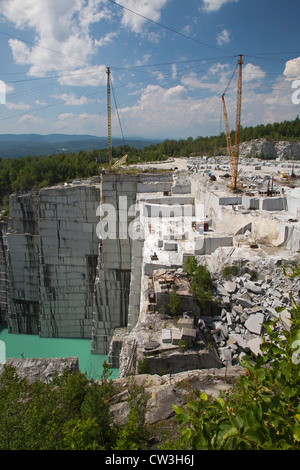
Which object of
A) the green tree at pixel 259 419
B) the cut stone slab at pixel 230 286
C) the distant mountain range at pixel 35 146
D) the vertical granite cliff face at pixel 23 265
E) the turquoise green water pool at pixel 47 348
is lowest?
the turquoise green water pool at pixel 47 348

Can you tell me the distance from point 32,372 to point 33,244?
17395 mm

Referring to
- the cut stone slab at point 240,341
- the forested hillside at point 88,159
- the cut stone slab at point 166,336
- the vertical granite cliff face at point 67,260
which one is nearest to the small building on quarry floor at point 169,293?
the cut stone slab at point 166,336

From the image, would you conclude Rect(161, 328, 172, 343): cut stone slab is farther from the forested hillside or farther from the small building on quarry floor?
the forested hillside

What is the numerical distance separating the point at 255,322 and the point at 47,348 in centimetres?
1715

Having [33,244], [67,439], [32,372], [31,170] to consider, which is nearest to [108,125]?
[31,170]

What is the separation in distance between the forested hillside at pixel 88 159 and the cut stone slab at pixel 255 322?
20.8 metres

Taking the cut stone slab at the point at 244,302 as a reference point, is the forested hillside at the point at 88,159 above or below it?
above

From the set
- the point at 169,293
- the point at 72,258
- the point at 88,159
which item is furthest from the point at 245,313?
the point at 88,159

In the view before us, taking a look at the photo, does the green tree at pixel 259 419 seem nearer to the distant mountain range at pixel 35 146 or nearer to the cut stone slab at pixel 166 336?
the cut stone slab at pixel 166 336

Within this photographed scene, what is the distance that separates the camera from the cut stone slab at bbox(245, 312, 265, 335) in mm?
8977

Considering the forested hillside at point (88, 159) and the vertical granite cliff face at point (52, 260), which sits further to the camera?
the forested hillside at point (88, 159)

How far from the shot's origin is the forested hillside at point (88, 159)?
86.6ft

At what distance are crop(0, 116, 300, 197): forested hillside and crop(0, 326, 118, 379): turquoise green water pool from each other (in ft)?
39.7

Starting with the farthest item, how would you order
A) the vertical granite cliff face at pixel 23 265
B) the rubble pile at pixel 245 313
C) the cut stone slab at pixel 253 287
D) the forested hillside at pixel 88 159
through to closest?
the forested hillside at pixel 88 159
the vertical granite cliff face at pixel 23 265
the cut stone slab at pixel 253 287
the rubble pile at pixel 245 313
